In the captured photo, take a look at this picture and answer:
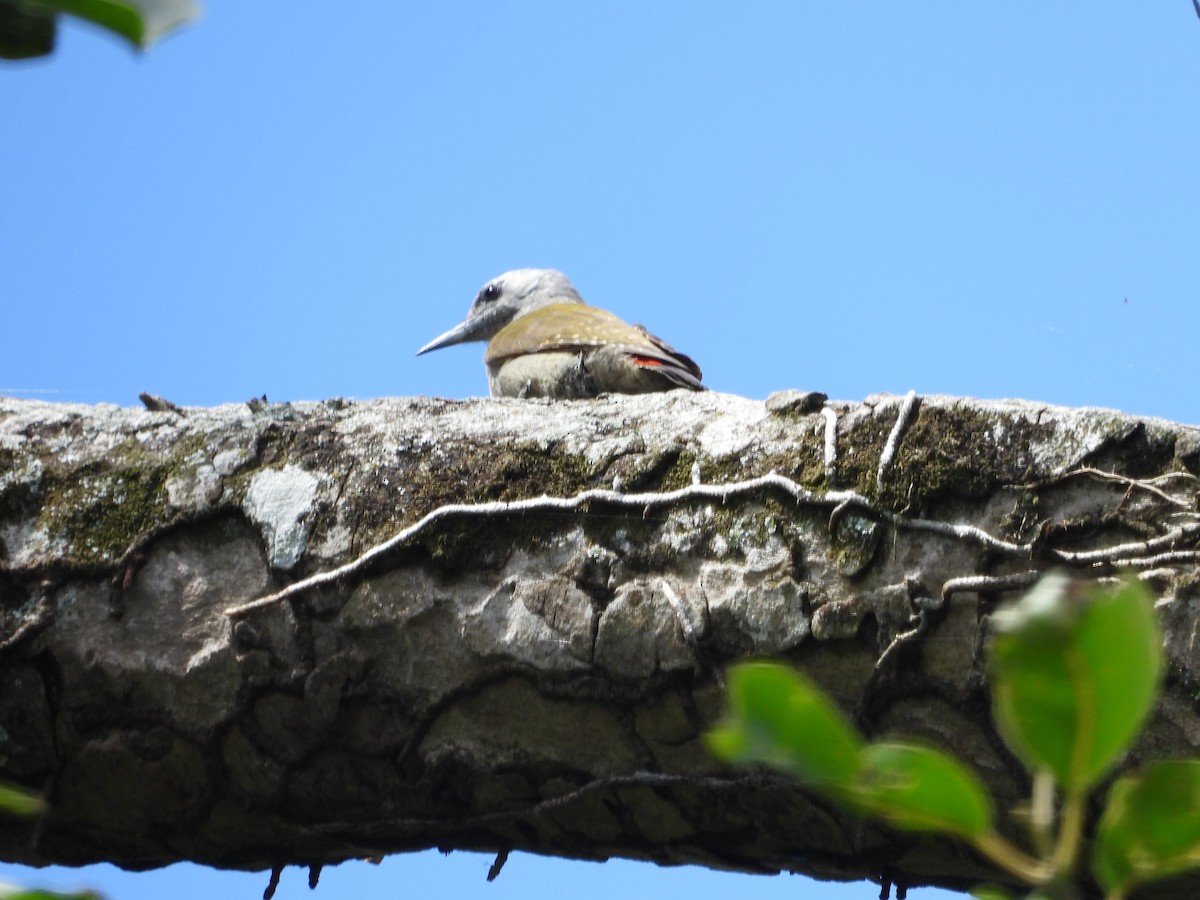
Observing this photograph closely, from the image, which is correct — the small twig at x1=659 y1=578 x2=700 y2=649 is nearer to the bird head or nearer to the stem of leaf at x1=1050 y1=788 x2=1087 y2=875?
the stem of leaf at x1=1050 y1=788 x2=1087 y2=875

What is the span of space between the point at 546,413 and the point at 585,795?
2.07 ft

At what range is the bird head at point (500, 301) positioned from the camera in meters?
6.45

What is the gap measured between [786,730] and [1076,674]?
0.11 m

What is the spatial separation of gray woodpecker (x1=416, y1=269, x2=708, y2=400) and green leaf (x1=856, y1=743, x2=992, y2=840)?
297cm

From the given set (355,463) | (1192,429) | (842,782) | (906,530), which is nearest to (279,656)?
(355,463)

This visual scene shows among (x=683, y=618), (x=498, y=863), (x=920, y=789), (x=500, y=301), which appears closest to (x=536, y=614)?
(x=683, y=618)

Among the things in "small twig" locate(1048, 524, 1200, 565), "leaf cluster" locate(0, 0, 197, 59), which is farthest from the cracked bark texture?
"leaf cluster" locate(0, 0, 197, 59)

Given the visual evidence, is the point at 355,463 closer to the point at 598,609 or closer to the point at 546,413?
the point at 546,413

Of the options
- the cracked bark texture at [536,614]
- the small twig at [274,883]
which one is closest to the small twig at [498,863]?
the cracked bark texture at [536,614]

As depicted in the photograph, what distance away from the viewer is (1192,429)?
1.80 metres

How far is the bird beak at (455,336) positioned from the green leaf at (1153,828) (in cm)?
608

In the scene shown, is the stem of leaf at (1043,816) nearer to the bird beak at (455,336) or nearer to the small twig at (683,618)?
the small twig at (683,618)

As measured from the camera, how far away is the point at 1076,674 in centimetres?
48

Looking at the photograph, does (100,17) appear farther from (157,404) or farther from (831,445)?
(157,404)
